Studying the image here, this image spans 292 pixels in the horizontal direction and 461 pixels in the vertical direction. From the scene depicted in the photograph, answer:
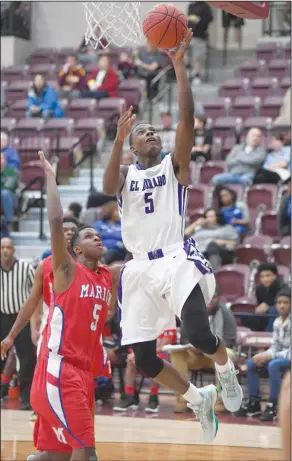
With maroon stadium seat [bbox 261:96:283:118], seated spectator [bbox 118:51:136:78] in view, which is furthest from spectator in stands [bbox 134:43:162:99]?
maroon stadium seat [bbox 261:96:283:118]

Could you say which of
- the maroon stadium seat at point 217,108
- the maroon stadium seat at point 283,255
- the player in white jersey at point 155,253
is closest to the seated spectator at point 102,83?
the maroon stadium seat at point 217,108

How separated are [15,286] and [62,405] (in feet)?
15.2

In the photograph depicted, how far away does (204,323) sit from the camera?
19.0 ft

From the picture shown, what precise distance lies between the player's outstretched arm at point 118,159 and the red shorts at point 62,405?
3.42 ft

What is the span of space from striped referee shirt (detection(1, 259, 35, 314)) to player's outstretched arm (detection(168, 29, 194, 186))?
4.69 meters

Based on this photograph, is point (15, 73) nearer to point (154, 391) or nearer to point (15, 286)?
point (15, 286)

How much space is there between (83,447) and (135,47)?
13079 mm

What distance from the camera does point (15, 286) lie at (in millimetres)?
10445

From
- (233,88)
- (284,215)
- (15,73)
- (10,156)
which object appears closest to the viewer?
(284,215)

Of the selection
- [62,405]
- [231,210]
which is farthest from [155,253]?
[231,210]

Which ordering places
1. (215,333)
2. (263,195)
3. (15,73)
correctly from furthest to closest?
(15,73)
(263,195)
(215,333)

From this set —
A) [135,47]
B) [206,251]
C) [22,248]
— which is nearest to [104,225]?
[206,251]

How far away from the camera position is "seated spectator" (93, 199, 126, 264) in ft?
37.7

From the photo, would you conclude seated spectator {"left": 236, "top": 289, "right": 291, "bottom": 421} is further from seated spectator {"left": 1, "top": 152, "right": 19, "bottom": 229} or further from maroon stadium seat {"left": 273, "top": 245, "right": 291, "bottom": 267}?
seated spectator {"left": 1, "top": 152, "right": 19, "bottom": 229}
